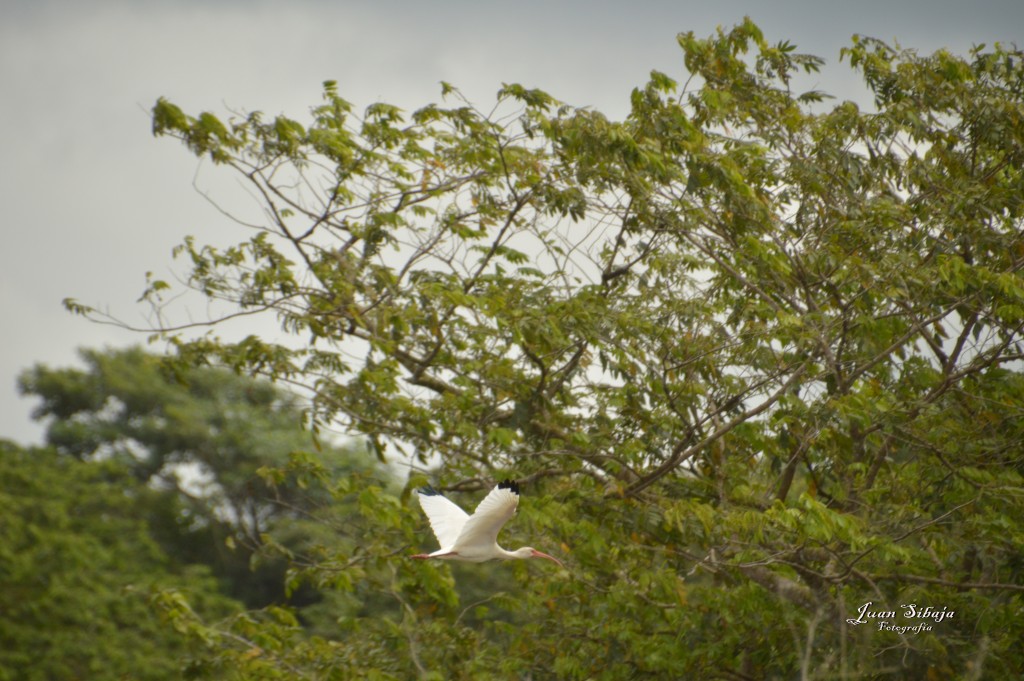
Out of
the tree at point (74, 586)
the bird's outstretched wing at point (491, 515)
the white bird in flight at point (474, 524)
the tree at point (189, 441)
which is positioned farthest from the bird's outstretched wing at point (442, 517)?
the tree at point (189, 441)

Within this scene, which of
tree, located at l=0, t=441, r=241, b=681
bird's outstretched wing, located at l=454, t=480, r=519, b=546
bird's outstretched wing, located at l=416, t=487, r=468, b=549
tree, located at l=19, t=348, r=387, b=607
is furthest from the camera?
tree, located at l=19, t=348, r=387, b=607

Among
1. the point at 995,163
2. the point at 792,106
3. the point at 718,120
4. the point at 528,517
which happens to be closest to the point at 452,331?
the point at 528,517

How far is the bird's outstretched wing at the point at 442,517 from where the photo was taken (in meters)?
6.23

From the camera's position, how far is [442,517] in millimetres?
6383

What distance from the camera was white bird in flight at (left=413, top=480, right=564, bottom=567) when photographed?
5.56m

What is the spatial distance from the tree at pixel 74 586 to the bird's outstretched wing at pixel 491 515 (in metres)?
8.92

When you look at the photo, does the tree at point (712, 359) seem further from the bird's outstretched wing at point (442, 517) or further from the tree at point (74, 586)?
the tree at point (74, 586)

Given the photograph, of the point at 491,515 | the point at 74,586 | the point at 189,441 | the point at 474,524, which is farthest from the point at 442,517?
the point at 189,441

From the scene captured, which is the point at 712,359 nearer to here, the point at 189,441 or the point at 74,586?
the point at 74,586

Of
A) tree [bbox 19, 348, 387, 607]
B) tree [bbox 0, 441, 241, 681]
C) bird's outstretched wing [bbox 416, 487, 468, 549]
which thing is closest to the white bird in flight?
bird's outstretched wing [bbox 416, 487, 468, 549]

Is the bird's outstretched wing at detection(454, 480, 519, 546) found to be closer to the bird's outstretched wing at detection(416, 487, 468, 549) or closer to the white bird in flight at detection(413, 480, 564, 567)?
the white bird in flight at detection(413, 480, 564, 567)

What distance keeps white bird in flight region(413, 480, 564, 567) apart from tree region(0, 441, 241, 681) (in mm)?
8374

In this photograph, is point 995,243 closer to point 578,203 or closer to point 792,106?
point 792,106

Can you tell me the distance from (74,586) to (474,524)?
12.8 meters
